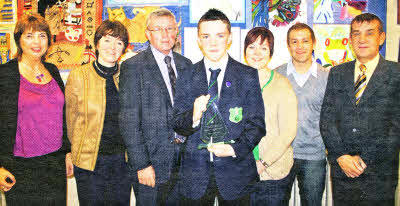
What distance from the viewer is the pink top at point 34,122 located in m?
1.25

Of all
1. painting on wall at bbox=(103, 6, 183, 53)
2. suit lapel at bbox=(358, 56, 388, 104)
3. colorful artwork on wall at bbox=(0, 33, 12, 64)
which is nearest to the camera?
suit lapel at bbox=(358, 56, 388, 104)

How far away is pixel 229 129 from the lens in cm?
113

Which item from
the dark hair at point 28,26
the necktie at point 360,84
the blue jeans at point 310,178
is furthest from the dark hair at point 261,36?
the dark hair at point 28,26

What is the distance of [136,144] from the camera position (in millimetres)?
1203

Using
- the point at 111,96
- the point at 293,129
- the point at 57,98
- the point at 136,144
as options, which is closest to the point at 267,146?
the point at 293,129

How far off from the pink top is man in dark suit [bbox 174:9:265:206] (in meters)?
0.66

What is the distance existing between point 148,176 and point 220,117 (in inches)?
18.0

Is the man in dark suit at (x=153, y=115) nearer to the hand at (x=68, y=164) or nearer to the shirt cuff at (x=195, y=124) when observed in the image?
the shirt cuff at (x=195, y=124)

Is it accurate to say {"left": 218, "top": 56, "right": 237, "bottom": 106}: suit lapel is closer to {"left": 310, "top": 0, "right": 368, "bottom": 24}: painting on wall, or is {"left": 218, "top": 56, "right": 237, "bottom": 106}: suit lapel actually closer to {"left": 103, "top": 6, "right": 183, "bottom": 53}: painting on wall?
{"left": 103, "top": 6, "right": 183, "bottom": 53}: painting on wall

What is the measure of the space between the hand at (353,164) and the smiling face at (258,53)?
2.00ft

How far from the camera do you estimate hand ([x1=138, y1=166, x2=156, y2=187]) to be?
121 centimetres

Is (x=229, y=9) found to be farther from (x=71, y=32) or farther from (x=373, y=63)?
(x=71, y=32)

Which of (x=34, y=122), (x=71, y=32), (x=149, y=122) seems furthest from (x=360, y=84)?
(x=34, y=122)

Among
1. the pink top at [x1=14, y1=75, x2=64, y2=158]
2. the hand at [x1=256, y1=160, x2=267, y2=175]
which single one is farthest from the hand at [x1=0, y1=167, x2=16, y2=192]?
the hand at [x1=256, y1=160, x2=267, y2=175]
